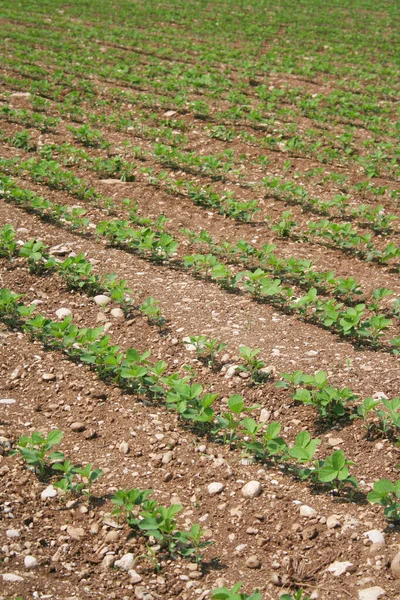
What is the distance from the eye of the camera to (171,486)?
3.48 m

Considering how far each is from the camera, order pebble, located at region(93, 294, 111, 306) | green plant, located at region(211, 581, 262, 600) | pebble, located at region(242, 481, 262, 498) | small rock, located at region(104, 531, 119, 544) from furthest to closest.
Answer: pebble, located at region(93, 294, 111, 306), pebble, located at region(242, 481, 262, 498), small rock, located at region(104, 531, 119, 544), green plant, located at region(211, 581, 262, 600)

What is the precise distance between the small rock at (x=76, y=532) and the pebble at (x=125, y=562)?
0.23 m

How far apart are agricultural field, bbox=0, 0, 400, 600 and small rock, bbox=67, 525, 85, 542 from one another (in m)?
0.01

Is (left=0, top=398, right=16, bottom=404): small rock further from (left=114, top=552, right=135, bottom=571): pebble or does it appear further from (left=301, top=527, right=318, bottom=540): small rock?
(left=301, top=527, right=318, bottom=540): small rock

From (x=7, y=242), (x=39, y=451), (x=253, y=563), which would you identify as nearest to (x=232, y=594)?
(x=253, y=563)

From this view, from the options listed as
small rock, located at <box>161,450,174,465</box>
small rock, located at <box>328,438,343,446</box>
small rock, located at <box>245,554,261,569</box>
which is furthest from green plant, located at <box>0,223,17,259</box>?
small rock, located at <box>245,554,261,569</box>

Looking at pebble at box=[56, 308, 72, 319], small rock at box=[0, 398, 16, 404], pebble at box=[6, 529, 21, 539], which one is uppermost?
pebble at box=[56, 308, 72, 319]

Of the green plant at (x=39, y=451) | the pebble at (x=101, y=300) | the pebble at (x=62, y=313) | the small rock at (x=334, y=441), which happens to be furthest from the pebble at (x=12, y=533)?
the pebble at (x=101, y=300)

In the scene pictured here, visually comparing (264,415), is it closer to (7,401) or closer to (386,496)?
(386,496)

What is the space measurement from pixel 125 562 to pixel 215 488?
606 millimetres

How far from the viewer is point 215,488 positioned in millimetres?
3443

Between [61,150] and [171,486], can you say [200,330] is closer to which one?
[171,486]

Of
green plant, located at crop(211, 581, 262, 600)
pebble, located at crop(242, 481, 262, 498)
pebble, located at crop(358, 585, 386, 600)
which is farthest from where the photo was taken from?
pebble, located at crop(242, 481, 262, 498)

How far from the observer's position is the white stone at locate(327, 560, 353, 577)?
2.94 metres
